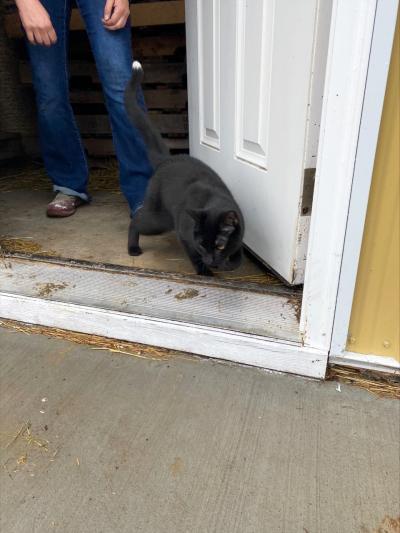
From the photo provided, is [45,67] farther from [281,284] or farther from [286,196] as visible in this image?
[281,284]

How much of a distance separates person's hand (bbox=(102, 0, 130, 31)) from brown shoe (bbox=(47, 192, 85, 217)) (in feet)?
2.55

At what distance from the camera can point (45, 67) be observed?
163cm

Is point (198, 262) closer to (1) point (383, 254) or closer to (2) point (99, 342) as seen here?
(2) point (99, 342)

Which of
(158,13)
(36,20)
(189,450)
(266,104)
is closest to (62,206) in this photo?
(36,20)

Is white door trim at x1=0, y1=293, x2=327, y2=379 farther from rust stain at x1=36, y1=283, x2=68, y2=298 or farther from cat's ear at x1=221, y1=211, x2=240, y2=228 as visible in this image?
cat's ear at x1=221, y1=211, x2=240, y2=228

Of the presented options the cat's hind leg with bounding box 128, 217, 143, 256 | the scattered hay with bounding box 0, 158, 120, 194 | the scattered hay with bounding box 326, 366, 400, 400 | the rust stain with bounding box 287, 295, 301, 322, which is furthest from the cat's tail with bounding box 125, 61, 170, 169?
the scattered hay with bounding box 326, 366, 400, 400

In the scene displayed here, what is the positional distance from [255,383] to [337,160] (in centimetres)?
60

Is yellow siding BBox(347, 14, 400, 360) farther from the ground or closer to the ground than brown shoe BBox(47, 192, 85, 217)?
farther from the ground

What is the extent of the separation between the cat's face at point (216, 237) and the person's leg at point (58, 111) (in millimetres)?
966

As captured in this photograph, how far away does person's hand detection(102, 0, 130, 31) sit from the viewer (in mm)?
1349

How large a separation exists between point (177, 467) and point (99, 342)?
1.72ft

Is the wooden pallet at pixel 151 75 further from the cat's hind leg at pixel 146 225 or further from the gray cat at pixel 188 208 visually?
the cat's hind leg at pixel 146 225

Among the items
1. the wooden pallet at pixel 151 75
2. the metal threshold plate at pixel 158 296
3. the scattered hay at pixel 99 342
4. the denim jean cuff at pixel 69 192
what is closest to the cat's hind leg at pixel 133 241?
the metal threshold plate at pixel 158 296

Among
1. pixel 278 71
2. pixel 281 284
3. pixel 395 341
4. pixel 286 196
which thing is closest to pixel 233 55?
pixel 278 71
